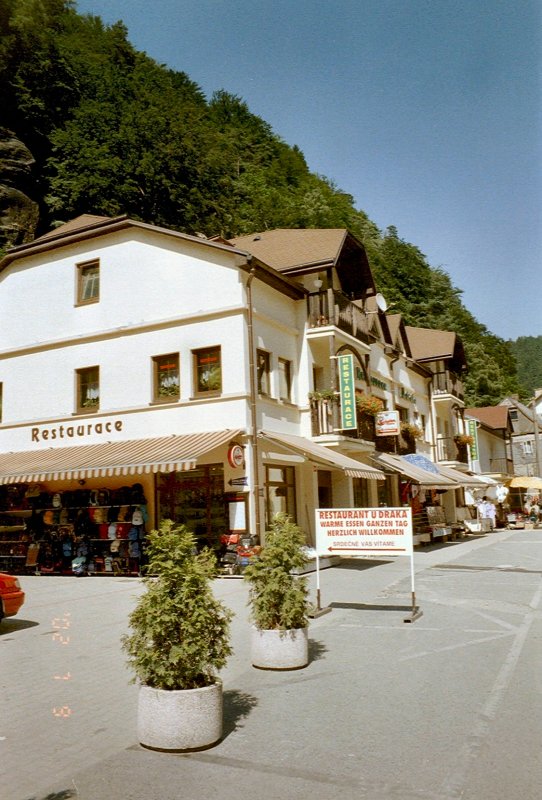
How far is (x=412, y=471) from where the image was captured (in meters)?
25.8

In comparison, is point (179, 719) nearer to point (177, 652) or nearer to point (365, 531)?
point (177, 652)

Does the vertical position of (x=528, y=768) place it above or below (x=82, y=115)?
below

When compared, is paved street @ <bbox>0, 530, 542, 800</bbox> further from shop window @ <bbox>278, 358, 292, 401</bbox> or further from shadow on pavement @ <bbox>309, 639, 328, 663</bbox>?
shop window @ <bbox>278, 358, 292, 401</bbox>

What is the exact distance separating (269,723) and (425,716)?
1329mm

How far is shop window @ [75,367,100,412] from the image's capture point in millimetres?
21234

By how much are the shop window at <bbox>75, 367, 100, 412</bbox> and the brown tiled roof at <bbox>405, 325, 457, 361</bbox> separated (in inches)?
→ 863

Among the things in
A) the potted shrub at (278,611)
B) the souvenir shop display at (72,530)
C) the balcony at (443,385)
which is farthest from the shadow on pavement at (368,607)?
the balcony at (443,385)

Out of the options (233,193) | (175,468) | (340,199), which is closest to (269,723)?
(175,468)

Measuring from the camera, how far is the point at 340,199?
5997 centimetres

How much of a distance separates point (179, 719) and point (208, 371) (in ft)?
48.6

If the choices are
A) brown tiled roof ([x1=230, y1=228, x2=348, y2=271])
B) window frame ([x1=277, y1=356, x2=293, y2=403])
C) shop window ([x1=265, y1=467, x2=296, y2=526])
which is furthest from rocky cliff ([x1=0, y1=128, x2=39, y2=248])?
shop window ([x1=265, y1=467, x2=296, y2=526])

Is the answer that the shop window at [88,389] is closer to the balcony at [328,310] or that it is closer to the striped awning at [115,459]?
the striped awning at [115,459]

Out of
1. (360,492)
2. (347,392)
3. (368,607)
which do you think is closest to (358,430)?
(347,392)

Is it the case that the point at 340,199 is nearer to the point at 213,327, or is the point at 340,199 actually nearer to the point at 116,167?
the point at 116,167
